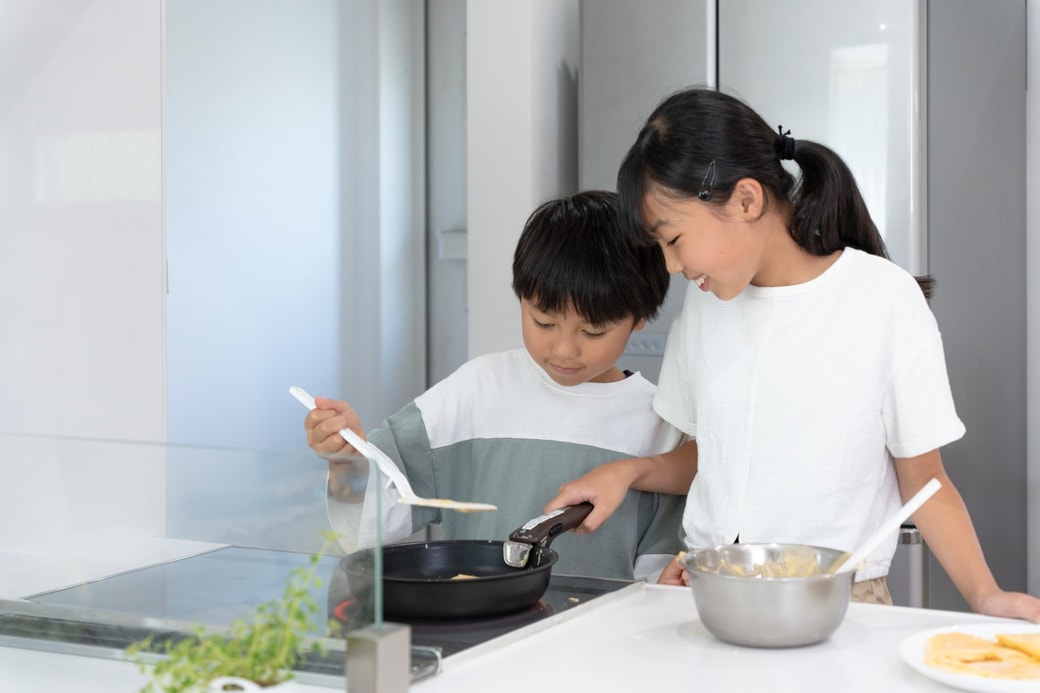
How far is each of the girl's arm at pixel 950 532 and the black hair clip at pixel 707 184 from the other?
1.38ft

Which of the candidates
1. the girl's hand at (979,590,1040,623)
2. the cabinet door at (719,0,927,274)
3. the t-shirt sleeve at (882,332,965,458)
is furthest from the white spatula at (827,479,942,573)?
the cabinet door at (719,0,927,274)

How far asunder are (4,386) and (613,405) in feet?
2.82

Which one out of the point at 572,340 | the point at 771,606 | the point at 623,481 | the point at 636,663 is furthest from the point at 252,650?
the point at 572,340

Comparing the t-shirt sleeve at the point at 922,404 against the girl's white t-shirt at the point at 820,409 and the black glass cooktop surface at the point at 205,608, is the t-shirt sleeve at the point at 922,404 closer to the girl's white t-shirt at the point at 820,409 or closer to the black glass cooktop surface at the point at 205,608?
the girl's white t-shirt at the point at 820,409

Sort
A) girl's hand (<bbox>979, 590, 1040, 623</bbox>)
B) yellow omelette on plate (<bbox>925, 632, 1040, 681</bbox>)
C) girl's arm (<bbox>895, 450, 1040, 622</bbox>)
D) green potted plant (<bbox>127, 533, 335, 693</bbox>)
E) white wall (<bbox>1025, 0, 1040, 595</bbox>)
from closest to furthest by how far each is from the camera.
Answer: green potted plant (<bbox>127, 533, 335, 693</bbox>) → yellow omelette on plate (<bbox>925, 632, 1040, 681</bbox>) → girl's hand (<bbox>979, 590, 1040, 623</bbox>) → girl's arm (<bbox>895, 450, 1040, 622</bbox>) → white wall (<bbox>1025, 0, 1040, 595</bbox>)

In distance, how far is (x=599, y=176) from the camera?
2.31 m

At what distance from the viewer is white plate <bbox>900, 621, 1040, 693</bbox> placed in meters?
0.86

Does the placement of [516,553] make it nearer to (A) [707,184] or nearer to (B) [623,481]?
(B) [623,481]

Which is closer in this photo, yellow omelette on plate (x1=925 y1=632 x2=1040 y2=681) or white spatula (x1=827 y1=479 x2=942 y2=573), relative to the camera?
yellow omelette on plate (x1=925 y1=632 x2=1040 y2=681)

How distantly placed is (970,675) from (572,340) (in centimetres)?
76

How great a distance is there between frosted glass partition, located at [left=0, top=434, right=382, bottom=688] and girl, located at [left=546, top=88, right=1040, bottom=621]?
51 cm

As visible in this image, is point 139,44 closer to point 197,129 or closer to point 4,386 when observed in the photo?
point 4,386

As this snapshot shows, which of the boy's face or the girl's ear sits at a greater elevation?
the girl's ear

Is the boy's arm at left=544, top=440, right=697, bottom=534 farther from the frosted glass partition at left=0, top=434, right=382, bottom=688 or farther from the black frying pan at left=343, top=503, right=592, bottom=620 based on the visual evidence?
the frosted glass partition at left=0, top=434, right=382, bottom=688
